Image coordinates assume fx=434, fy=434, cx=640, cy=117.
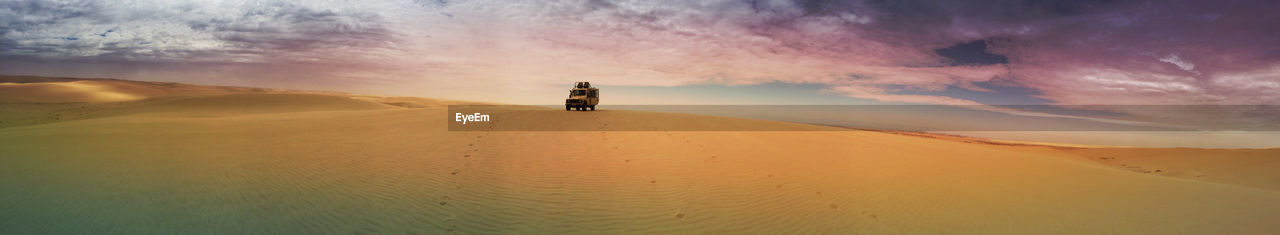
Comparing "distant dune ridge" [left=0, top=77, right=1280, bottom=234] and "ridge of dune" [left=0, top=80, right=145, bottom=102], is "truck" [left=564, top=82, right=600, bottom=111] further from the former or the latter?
"ridge of dune" [left=0, top=80, right=145, bottom=102]

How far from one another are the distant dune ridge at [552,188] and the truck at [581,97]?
9.38m

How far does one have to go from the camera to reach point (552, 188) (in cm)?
767

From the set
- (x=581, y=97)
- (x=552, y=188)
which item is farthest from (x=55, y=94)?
(x=552, y=188)

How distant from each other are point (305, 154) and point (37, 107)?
3828 cm

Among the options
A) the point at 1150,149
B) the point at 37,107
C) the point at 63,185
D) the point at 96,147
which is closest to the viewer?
the point at 63,185

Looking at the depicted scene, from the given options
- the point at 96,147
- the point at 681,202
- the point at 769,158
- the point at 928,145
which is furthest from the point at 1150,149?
the point at 96,147

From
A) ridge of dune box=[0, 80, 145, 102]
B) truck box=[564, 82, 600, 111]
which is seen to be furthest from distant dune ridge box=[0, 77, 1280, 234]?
ridge of dune box=[0, 80, 145, 102]

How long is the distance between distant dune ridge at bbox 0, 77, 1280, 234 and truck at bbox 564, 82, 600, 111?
9.38 meters

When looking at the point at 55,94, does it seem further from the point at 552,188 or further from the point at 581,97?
the point at 552,188

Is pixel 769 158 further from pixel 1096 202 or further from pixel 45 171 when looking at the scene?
pixel 45 171

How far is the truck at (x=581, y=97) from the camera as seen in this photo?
23.2m

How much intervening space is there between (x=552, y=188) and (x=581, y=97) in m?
15.8

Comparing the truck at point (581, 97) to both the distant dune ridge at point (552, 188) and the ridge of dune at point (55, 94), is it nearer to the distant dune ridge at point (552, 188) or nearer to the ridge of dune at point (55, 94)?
the distant dune ridge at point (552, 188)

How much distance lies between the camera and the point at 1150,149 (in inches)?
852
